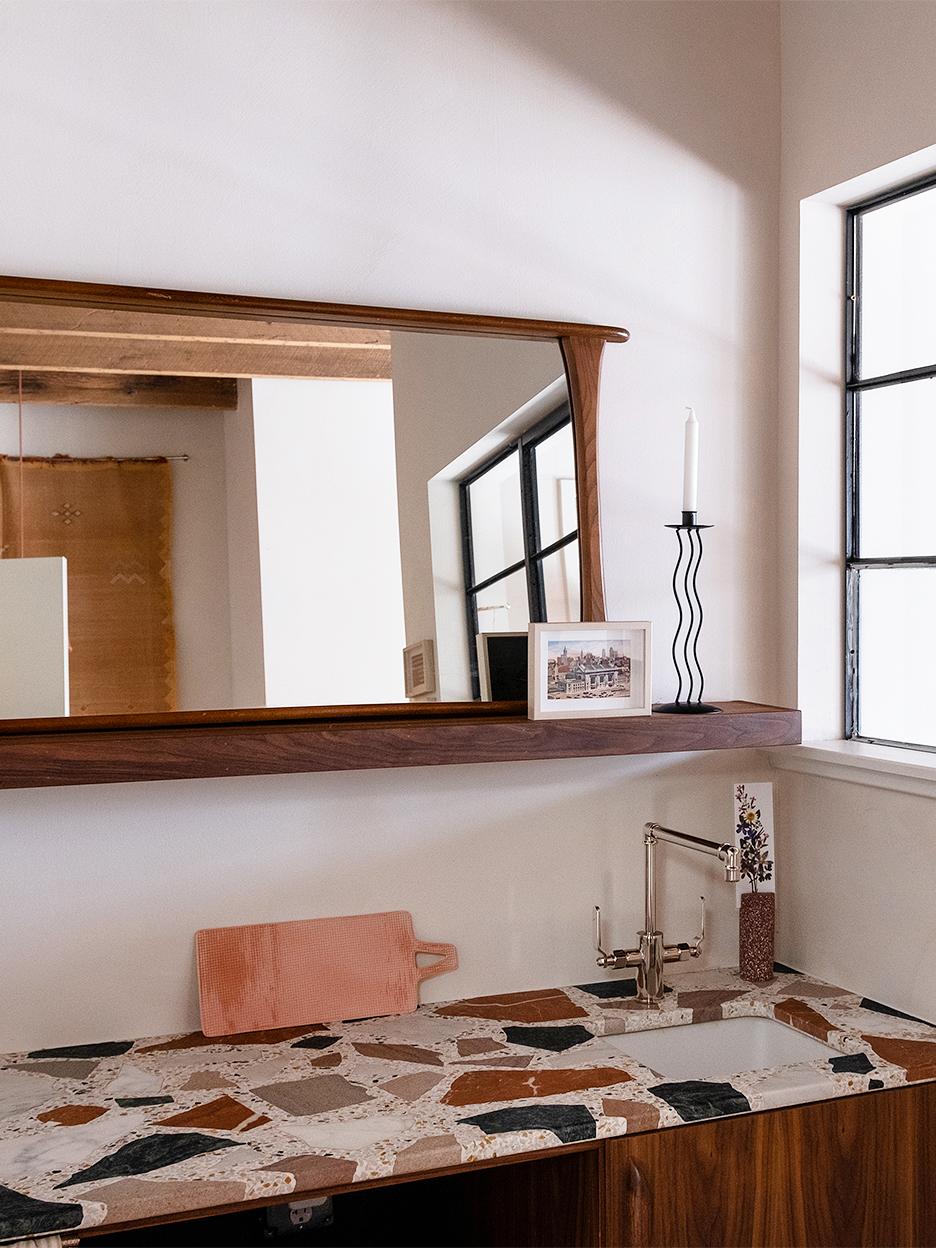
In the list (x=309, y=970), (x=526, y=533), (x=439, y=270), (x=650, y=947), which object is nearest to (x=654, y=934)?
(x=650, y=947)

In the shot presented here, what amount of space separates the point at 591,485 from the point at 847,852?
31.9 inches

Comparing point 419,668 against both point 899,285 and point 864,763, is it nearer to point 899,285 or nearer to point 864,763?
point 864,763

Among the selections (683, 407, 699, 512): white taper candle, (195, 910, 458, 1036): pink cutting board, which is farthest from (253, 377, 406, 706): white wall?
(683, 407, 699, 512): white taper candle

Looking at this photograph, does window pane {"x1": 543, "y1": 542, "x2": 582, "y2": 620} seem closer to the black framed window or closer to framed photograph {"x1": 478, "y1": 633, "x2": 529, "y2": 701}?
framed photograph {"x1": 478, "y1": 633, "x2": 529, "y2": 701}

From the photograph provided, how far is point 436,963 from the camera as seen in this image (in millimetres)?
1979

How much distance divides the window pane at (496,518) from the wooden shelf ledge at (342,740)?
0.20 metres

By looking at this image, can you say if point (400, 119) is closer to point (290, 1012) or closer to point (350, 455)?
point (350, 455)

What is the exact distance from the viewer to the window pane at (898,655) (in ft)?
6.66

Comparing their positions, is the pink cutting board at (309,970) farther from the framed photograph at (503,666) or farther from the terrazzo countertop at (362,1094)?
the framed photograph at (503,666)

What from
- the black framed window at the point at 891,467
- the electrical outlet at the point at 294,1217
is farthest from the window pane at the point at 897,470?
the electrical outlet at the point at 294,1217

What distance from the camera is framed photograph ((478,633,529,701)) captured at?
1922mm

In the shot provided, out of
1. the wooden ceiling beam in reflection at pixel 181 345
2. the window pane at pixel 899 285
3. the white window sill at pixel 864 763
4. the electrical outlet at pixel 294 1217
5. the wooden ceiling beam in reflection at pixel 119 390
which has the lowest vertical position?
the electrical outlet at pixel 294 1217

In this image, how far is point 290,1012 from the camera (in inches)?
74.0

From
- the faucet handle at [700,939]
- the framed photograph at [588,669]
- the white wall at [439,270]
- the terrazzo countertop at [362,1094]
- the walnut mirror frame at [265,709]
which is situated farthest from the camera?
the faucet handle at [700,939]
